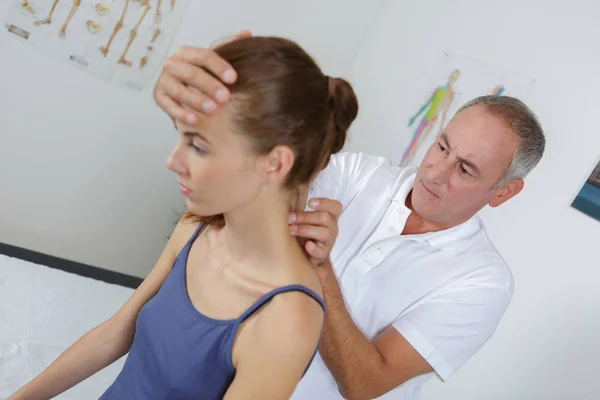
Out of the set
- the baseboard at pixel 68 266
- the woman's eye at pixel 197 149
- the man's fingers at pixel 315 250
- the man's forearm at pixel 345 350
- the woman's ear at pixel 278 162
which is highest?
the woman's ear at pixel 278 162

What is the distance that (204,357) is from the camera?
3.17 feet

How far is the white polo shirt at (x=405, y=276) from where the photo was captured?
1340 millimetres

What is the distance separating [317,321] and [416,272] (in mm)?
565

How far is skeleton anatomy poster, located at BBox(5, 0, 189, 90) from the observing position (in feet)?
7.21

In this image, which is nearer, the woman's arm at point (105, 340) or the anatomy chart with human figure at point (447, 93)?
the woman's arm at point (105, 340)

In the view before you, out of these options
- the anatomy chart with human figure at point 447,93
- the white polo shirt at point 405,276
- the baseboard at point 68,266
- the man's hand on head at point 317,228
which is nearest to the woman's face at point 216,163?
the man's hand on head at point 317,228

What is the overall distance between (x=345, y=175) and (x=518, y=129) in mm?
454

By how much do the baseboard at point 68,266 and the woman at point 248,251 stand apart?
1.61m

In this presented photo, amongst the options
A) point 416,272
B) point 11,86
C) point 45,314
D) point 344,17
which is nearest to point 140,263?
point 11,86

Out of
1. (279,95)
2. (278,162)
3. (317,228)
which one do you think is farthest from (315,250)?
(279,95)

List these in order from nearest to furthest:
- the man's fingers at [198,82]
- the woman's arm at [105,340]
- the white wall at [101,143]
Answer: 1. the man's fingers at [198,82]
2. the woman's arm at [105,340]
3. the white wall at [101,143]

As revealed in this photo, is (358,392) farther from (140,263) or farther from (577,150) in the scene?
(140,263)

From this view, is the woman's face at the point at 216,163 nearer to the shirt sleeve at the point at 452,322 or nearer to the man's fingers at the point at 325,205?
the man's fingers at the point at 325,205

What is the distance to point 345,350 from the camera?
121 centimetres
